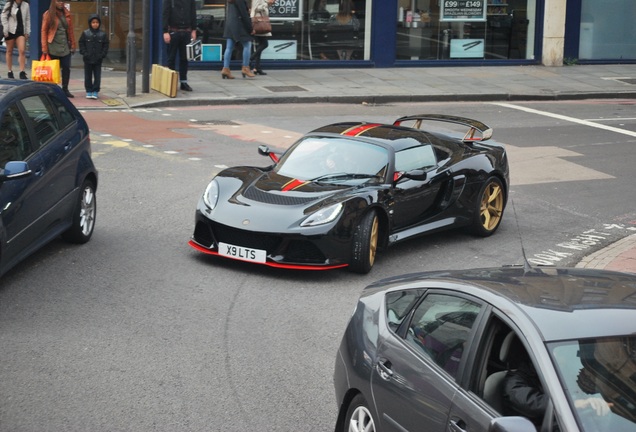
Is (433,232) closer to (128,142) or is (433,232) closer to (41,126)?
(41,126)

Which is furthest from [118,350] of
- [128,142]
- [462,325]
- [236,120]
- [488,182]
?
[236,120]

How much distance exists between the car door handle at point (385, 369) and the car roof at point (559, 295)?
427 millimetres

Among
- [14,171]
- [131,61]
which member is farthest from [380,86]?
[14,171]

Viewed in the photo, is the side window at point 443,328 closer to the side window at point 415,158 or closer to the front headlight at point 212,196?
the front headlight at point 212,196

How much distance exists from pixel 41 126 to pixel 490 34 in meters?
20.6

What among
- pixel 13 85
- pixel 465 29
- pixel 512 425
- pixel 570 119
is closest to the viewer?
pixel 512 425

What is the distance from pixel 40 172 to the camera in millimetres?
9484

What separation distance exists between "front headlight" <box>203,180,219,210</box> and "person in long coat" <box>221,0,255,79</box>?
13.9 metres

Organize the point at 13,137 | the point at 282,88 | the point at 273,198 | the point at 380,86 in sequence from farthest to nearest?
1. the point at 380,86
2. the point at 282,88
3. the point at 273,198
4. the point at 13,137

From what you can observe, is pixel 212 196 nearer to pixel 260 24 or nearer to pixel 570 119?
pixel 570 119

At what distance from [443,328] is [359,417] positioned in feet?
2.69

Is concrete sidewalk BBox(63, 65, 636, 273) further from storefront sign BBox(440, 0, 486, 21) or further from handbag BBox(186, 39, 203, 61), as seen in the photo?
storefront sign BBox(440, 0, 486, 21)

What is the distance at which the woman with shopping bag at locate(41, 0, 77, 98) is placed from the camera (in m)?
21.0

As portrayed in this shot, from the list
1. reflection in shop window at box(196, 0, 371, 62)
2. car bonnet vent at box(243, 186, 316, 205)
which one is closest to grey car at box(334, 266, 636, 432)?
car bonnet vent at box(243, 186, 316, 205)
